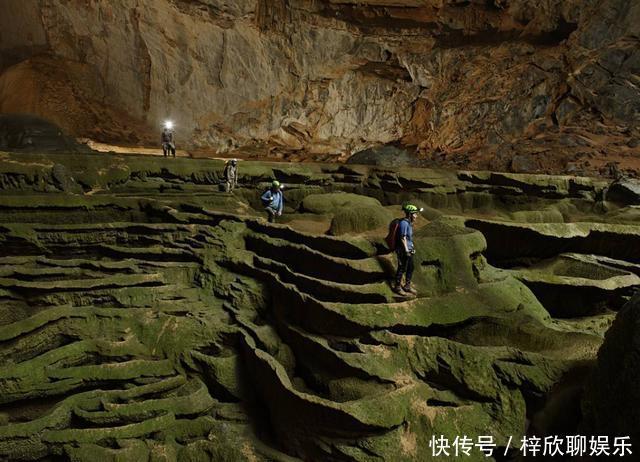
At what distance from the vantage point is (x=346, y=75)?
19781 millimetres

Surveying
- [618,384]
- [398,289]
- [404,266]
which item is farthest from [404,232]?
[618,384]

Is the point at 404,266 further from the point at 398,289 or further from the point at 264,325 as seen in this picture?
the point at 264,325

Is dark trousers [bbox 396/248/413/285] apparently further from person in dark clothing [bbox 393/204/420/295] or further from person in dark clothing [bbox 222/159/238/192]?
person in dark clothing [bbox 222/159/238/192]

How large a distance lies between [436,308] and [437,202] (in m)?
8.03

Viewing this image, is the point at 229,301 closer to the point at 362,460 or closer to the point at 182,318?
the point at 182,318

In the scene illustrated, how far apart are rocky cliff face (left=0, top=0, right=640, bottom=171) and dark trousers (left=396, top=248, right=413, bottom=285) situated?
13.7 m

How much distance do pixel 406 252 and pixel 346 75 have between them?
50.3ft

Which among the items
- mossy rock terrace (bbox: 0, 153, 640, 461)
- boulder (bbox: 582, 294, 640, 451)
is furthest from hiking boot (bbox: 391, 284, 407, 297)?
boulder (bbox: 582, 294, 640, 451)

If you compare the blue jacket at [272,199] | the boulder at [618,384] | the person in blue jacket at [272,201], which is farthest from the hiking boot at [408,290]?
the blue jacket at [272,199]

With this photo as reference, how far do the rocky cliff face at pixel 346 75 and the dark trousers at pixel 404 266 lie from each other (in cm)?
1368

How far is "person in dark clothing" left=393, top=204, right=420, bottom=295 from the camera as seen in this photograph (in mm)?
6738

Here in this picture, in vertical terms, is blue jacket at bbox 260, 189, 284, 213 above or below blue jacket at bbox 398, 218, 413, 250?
below

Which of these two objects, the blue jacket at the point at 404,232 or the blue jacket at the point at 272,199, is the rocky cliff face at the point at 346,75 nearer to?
the blue jacket at the point at 272,199

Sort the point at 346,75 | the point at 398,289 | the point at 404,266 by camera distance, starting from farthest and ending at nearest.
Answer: the point at 346,75, the point at 398,289, the point at 404,266
